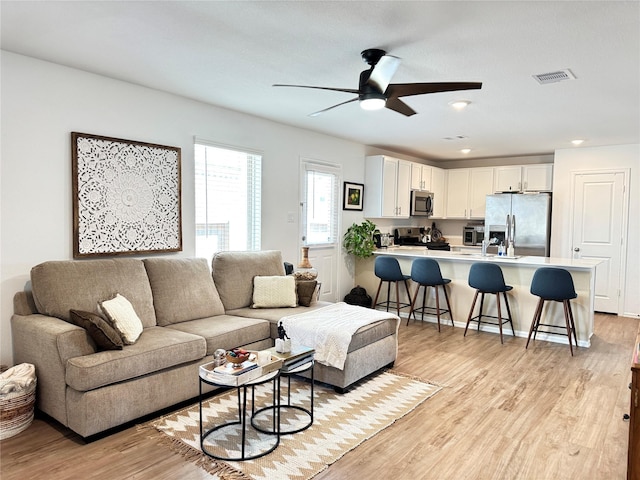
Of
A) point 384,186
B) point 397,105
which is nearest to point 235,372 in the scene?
point 397,105

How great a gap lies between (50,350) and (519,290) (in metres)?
4.75

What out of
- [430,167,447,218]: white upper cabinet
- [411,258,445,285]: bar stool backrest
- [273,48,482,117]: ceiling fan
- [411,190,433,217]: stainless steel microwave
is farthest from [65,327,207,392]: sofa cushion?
[430,167,447,218]: white upper cabinet

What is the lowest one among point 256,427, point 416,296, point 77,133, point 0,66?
point 256,427

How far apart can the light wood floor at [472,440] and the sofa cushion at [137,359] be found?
388mm

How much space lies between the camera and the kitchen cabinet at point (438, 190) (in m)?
7.84

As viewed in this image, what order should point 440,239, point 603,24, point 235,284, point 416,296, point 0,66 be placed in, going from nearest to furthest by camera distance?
1. point 603,24
2. point 0,66
3. point 235,284
4. point 416,296
5. point 440,239

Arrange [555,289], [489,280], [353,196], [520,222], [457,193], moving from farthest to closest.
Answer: [457,193] → [520,222] → [353,196] → [489,280] → [555,289]

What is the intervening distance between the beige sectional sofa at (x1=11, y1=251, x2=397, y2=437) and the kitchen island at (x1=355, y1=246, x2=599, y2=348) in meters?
1.99

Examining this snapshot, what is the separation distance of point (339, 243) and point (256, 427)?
3709 mm

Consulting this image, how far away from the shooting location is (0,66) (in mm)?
3035

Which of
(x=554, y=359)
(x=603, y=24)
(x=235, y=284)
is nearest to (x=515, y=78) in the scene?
(x=603, y=24)

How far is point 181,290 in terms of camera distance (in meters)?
3.78

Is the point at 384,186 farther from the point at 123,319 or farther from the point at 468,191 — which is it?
the point at 123,319

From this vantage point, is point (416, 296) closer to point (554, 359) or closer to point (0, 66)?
point (554, 359)
